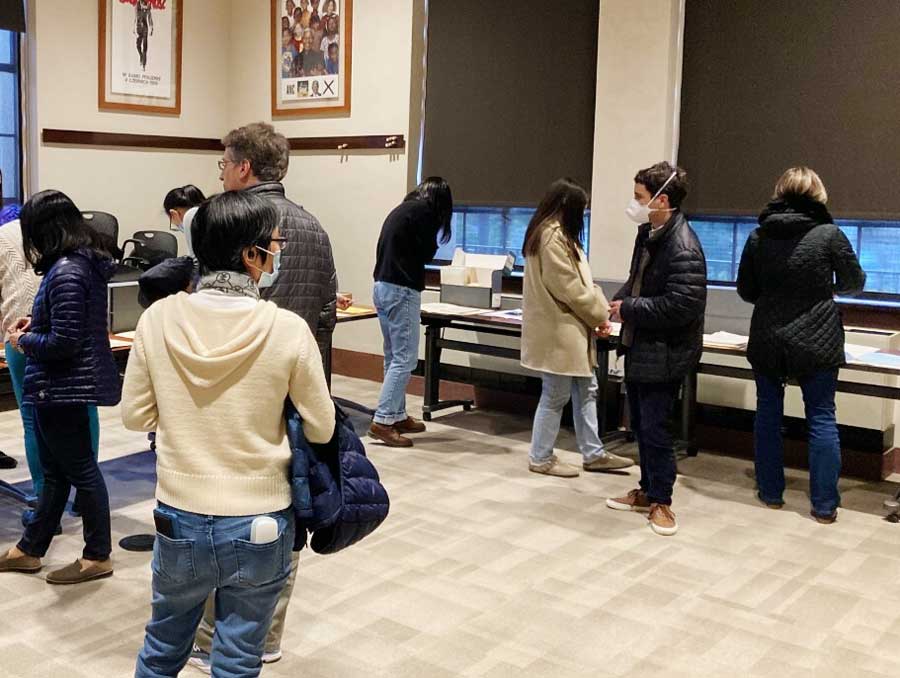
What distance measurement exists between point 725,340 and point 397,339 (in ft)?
5.57

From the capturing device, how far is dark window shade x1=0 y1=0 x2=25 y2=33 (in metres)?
6.54

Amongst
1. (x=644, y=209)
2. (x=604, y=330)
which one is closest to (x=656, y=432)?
(x=604, y=330)

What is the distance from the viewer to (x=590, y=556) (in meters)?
3.80

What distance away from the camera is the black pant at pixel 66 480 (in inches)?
127

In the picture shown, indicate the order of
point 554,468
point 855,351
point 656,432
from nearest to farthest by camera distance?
point 656,432, point 855,351, point 554,468

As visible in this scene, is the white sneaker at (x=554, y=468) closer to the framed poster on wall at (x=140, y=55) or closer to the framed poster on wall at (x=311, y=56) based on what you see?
the framed poster on wall at (x=311, y=56)

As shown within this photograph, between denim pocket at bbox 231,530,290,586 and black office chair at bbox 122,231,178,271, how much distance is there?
5361 millimetres

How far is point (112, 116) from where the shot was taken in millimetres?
7277

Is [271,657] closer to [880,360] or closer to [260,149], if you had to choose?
[260,149]

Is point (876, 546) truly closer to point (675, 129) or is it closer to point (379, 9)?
point (675, 129)

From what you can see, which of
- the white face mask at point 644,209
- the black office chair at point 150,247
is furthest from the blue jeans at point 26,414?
the black office chair at point 150,247

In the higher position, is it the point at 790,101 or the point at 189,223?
the point at 790,101

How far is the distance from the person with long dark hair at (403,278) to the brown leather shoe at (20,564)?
223 centimetres

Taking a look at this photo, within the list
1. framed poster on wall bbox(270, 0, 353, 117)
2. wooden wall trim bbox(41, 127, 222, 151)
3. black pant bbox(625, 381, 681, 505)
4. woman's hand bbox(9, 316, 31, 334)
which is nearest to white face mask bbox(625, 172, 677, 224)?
black pant bbox(625, 381, 681, 505)
